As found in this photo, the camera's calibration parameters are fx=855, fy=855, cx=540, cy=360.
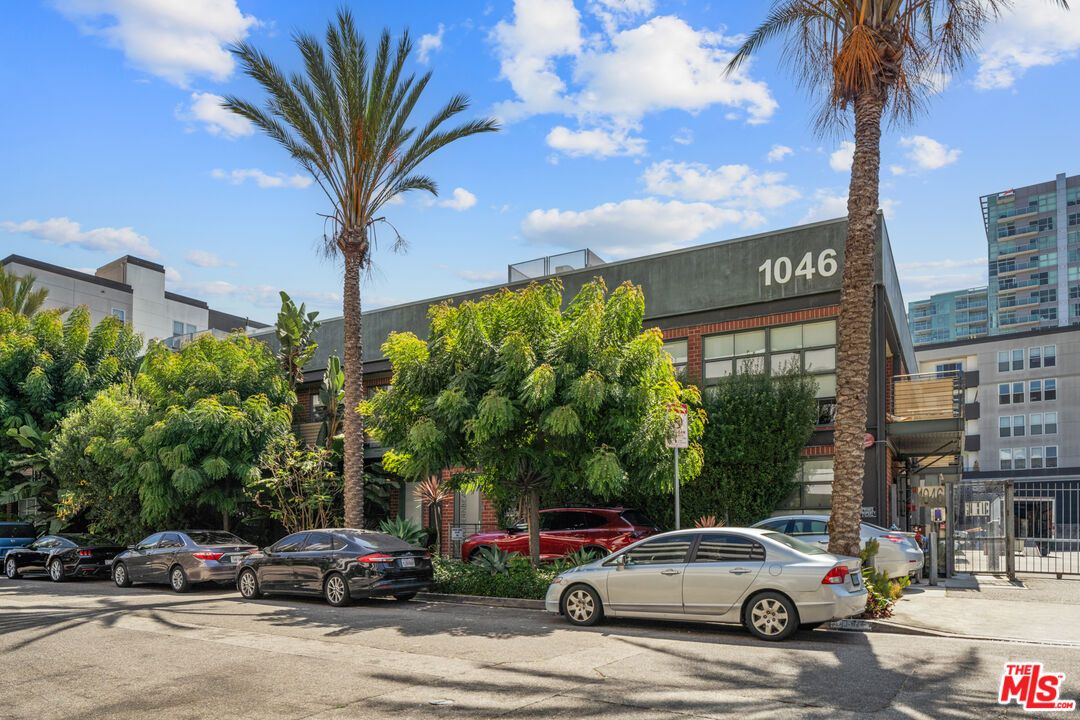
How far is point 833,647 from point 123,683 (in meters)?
7.82

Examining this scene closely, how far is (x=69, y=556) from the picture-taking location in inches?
874

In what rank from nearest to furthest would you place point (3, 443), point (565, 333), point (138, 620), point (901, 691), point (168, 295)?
point (901, 691) < point (138, 620) < point (565, 333) < point (3, 443) < point (168, 295)

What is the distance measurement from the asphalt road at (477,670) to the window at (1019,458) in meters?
67.5

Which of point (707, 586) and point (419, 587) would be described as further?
point (419, 587)

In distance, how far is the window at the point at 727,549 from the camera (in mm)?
11016

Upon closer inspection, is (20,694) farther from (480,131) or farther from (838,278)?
(838,278)

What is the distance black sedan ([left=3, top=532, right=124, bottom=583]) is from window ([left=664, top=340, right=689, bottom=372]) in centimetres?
1555

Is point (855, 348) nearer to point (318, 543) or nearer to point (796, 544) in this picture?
point (796, 544)

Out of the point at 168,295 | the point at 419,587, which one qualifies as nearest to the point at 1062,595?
the point at 419,587

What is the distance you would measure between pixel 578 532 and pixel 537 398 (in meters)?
5.01

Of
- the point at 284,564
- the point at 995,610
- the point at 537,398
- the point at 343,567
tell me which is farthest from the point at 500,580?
the point at 995,610

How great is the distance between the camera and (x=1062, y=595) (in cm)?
1672

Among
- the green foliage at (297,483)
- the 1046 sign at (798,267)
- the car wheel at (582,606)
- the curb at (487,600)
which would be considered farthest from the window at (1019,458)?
the car wheel at (582,606)

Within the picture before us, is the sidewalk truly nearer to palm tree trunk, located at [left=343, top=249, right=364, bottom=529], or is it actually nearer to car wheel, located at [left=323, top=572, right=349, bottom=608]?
car wheel, located at [left=323, top=572, right=349, bottom=608]
